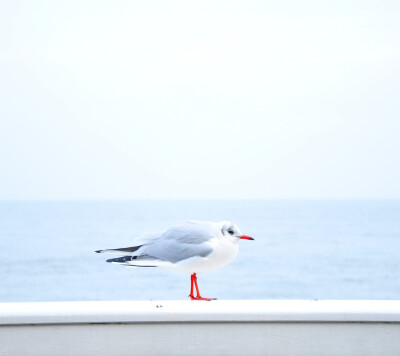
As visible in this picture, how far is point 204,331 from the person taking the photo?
5.65 ft

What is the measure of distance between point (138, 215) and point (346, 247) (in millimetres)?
17135

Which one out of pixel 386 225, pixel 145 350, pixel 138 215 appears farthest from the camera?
pixel 138 215

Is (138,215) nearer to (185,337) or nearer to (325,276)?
(325,276)

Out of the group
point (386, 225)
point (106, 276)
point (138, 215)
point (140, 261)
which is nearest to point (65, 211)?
point (138, 215)

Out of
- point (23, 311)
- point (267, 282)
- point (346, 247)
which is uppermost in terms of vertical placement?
point (346, 247)

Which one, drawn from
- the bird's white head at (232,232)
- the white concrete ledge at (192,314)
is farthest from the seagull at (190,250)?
the white concrete ledge at (192,314)

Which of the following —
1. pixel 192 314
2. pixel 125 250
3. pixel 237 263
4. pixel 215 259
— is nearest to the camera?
pixel 192 314

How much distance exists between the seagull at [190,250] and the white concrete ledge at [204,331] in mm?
225

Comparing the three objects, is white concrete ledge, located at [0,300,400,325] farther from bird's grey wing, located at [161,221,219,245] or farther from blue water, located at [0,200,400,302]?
blue water, located at [0,200,400,302]

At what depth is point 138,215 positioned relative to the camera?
1592 inches

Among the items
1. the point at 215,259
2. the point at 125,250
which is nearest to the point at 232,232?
the point at 215,259

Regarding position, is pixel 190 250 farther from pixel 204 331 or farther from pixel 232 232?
pixel 204 331

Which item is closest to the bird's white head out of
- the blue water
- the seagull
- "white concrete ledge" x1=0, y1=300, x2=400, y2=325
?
the seagull

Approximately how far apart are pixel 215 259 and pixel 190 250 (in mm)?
81
